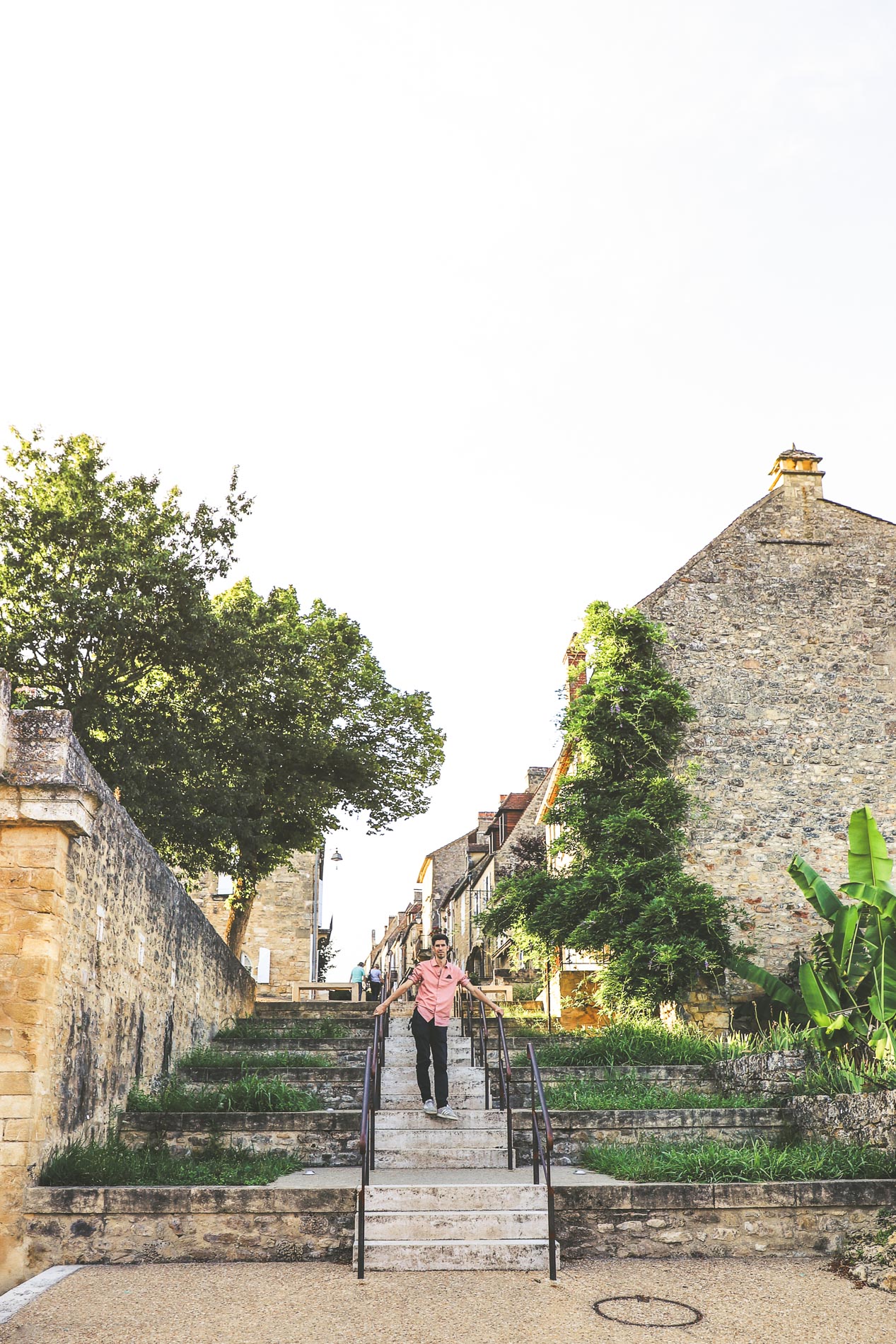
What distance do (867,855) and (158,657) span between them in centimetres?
1087

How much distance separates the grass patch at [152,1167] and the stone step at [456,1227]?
1.08 m

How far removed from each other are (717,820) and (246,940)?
18.6 metres

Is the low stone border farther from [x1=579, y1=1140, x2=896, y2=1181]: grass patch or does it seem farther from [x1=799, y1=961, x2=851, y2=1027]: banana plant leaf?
[x1=799, y1=961, x2=851, y2=1027]: banana plant leaf

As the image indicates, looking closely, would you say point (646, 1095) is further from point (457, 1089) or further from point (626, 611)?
point (626, 611)

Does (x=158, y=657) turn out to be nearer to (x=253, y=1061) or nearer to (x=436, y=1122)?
(x=253, y=1061)

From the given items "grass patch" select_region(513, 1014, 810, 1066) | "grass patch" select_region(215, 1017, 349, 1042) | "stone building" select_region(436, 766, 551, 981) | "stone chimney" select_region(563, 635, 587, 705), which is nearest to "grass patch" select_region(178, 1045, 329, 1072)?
"grass patch" select_region(215, 1017, 349, 1042)

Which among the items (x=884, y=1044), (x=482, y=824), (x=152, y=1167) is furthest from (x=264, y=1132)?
(x=482, y=824)

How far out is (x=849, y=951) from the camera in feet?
46.7

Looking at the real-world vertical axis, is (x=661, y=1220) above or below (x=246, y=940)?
below

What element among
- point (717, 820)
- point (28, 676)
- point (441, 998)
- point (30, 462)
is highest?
point (30, 462)

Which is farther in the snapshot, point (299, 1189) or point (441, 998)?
point (441, 998)

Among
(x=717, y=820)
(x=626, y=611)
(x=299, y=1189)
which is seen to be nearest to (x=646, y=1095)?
(x=299, y=1189)

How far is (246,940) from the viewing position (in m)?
33.0

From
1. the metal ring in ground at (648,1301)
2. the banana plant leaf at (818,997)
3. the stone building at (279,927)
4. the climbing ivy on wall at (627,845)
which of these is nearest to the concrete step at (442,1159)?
the metal ring in ground at (648,1301)
